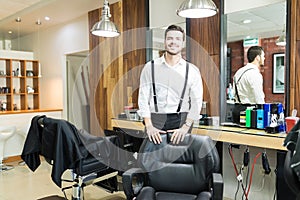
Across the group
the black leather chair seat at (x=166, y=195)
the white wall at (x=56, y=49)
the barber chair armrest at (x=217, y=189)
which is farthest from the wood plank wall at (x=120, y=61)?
the barber chair armrest at (x=217, y=189)

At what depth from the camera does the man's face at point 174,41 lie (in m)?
2.28

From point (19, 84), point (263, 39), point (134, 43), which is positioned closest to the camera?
point (263, 39)

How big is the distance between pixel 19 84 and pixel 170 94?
5.58m

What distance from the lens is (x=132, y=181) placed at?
2.10 meters

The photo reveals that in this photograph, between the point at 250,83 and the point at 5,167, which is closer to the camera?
the point at 250,83

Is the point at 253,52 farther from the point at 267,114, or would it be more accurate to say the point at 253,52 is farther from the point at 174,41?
Result: the point at 174,41

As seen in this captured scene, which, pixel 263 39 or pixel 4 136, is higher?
pixel 263 39

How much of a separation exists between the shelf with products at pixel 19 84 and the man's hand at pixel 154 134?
5.18 meters

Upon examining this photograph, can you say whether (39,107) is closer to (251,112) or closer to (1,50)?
(1,50)

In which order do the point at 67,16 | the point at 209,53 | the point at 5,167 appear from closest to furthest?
the point at 209,53
the point at 5,167
the point at 67,16

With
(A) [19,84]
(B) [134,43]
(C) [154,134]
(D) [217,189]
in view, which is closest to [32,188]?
(C) [154,134]

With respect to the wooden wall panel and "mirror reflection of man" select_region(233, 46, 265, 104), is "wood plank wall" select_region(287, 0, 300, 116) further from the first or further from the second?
the wooden wall panel

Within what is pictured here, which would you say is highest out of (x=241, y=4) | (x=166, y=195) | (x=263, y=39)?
(x=241, y=4)

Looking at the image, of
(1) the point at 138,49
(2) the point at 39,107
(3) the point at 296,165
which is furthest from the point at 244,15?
(2) the point at 39,107
